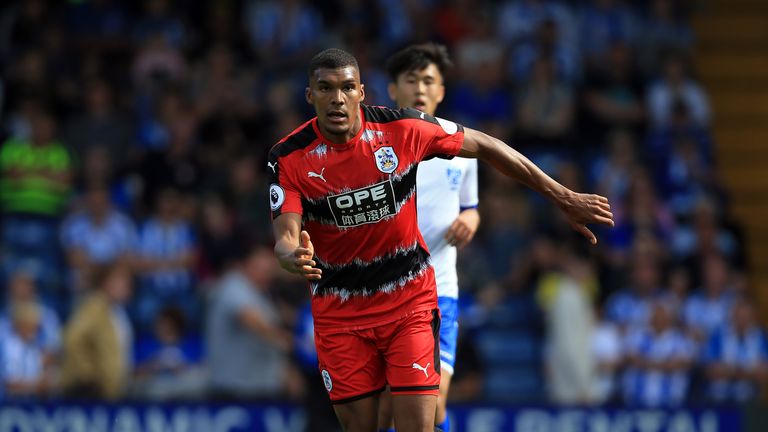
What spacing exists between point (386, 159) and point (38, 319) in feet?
24.9

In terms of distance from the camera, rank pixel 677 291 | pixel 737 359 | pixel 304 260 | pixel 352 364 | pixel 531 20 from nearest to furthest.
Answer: pixel 304 260 → pixel 352 364 → pixel 737 359 → pixel 677 291 → pixel 531 20

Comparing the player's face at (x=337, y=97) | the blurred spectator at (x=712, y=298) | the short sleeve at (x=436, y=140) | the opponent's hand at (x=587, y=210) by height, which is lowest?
the blurred spectator at (x=712, y=298)

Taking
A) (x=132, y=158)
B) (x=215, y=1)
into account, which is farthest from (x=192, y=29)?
(x=132, y=158)

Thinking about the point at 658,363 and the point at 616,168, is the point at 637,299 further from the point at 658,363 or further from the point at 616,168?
the point at 616,168

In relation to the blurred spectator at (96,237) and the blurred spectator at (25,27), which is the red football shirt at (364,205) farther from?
the blurred spectator at (25,27)

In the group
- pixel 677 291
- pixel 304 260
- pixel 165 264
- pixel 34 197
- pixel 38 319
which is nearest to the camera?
pixel 304 260

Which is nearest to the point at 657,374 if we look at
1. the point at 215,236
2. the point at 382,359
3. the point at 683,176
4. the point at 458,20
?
the point at 683,176

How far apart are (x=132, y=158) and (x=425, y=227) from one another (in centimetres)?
812

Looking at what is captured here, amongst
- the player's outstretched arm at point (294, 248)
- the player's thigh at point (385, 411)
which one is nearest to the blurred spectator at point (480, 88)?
the player's thigh at point (385, 411)

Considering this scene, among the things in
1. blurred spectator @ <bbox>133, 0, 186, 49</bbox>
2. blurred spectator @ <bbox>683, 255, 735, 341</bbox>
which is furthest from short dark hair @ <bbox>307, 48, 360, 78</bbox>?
blurred spectator @ <bbox>133, 0, 186, 49</bbox>

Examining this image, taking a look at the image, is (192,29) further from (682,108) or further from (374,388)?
(374,388)

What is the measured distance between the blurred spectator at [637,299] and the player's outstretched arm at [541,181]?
7.49 m

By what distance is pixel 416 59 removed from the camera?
27.9 feet

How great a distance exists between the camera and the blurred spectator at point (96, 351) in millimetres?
12812
